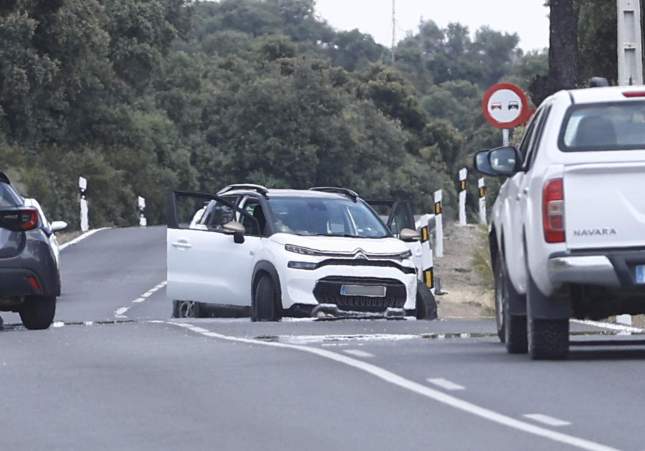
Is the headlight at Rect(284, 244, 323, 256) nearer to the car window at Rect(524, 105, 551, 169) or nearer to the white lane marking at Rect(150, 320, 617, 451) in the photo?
the white lane marking at Rect(150, 320, 617, 451)

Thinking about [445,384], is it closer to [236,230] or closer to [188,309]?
[236,230]

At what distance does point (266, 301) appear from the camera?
20891mm

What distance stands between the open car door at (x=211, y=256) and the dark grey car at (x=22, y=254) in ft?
10.0

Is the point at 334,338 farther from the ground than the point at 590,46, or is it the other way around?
the point at 590,46

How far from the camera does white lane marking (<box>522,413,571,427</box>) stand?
10.1 metres

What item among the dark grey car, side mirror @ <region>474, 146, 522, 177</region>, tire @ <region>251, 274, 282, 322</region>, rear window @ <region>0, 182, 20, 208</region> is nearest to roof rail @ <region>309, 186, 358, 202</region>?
tire @ <region>251, 274, 282, 322</region>

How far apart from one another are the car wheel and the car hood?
2.28 meters

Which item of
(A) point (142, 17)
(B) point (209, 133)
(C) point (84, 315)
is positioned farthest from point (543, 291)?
(B) point (209, 133)

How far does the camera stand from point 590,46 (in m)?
42.0

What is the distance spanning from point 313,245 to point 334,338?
3769 mm

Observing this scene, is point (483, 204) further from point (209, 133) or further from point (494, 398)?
point (209, 133)

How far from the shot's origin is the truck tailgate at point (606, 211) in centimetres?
1295

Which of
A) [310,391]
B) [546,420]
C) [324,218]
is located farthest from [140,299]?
[546,420]

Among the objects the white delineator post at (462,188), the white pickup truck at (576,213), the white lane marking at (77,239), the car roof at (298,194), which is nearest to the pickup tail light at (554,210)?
the white pickup truck at (576,213)
